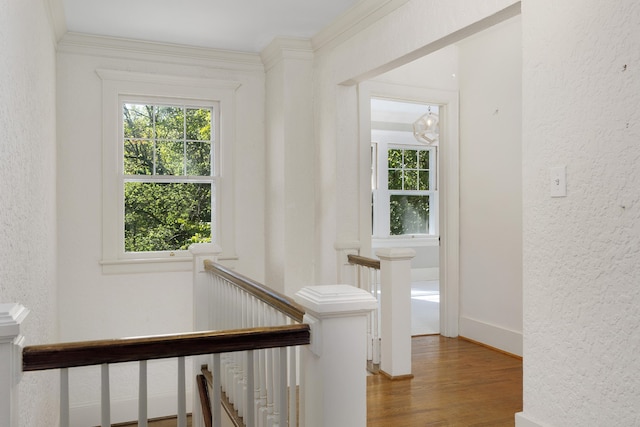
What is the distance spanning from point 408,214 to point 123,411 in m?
5.55

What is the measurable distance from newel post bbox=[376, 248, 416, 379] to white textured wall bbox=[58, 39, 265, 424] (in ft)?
6.36

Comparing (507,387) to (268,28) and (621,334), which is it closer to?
(621,334)

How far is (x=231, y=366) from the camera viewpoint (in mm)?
2918

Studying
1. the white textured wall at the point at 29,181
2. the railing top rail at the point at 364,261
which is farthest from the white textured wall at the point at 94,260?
the railing top rail at the point at 364,261

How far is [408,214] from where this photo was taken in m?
8.55

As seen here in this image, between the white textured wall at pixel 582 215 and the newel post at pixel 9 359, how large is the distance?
192 cm

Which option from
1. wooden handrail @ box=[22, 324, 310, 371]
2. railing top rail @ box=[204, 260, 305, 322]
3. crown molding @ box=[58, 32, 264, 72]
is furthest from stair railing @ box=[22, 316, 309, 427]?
crown molding @ box=[58, 32, 264, 72]

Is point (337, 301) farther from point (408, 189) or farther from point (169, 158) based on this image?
point (408, 189)

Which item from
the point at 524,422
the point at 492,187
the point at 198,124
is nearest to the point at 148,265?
the point at 198,124

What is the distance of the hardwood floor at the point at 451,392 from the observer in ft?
9.55

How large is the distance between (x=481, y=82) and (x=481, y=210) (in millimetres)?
1121

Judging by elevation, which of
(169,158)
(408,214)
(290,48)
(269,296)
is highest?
(290,48)

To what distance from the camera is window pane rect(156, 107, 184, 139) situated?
15.0ft

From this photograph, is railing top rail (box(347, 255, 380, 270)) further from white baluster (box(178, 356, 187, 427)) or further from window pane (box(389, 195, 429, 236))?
window pane (box(389, 195, 429, 236))
